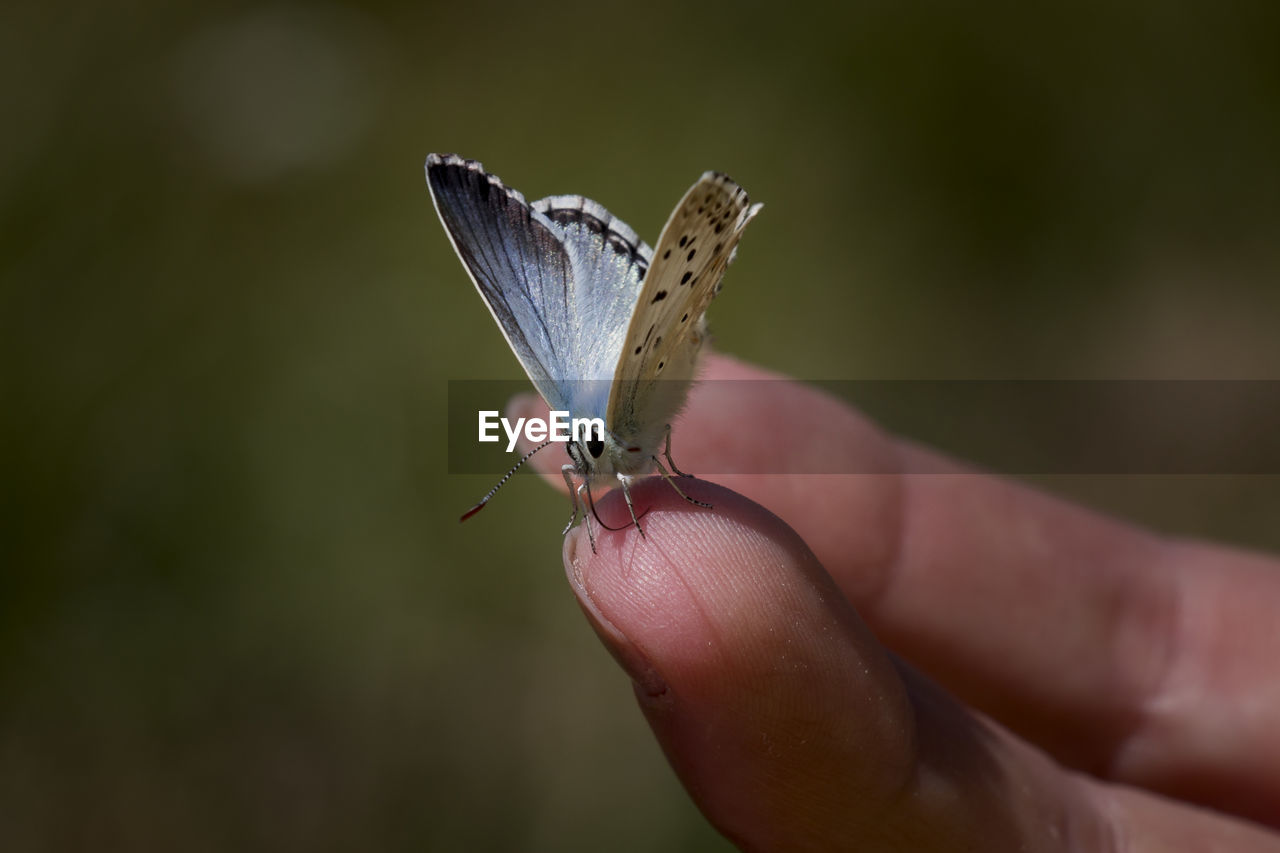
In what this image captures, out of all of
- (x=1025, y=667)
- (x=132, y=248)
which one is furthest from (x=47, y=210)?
(x=1025, y=667)

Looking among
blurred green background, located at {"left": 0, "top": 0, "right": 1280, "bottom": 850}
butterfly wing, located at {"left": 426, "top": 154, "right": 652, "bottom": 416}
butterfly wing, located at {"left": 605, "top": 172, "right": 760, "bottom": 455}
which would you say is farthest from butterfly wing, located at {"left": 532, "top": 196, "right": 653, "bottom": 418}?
blurred green background, located at {"left": 0, "top": 0, "right": 1280, "bottom": 850}

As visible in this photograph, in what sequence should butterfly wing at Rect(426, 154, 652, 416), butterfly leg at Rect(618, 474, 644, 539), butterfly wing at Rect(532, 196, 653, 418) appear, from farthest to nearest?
butterfly wing at Rect(532, 196, 653, 418) → butterfly wing at Rect(426, 154, 652, 416) → butterfly leg at Rect(618, 474, 644, 539)

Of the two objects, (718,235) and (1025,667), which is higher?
(718,235)

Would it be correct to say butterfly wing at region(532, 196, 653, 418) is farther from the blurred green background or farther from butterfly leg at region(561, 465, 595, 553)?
the blurred green background

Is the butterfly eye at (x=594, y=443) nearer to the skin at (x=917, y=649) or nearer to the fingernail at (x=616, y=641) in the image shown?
the skin at (x=917, y=649)

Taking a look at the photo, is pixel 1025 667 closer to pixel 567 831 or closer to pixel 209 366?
pixel 567 831

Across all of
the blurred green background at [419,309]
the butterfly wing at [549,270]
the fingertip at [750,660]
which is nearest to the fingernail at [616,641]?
the fingertip at [750,660]

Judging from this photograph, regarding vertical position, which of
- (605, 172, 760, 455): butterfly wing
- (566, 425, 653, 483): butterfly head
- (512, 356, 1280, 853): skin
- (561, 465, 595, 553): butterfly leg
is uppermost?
(605, 172, 760, 455): butterfly wing
